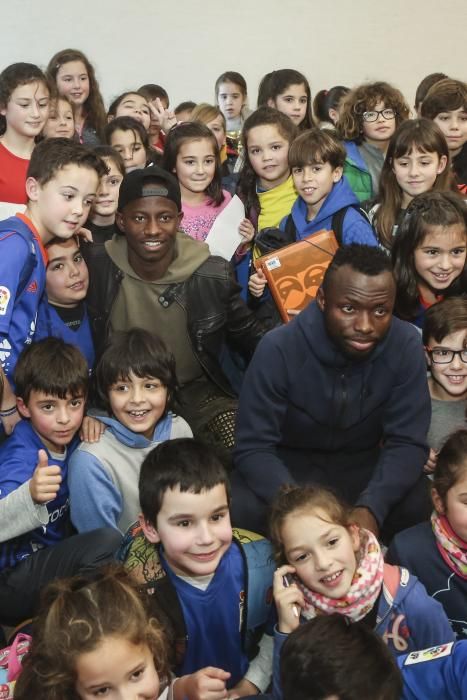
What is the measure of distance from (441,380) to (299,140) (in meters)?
1.38

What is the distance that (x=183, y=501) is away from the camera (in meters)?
2.18

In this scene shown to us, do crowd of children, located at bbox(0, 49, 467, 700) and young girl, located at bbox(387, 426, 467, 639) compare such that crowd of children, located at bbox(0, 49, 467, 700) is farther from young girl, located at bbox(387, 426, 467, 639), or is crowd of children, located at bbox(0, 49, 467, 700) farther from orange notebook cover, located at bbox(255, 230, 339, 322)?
orange notebook cover, located at bbox(255, 230, 339, 322)

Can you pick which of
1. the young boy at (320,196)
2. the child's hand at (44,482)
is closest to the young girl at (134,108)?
the young boy at (320,196)

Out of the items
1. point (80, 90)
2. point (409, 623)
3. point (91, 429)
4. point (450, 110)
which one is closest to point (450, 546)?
point (409, 623)

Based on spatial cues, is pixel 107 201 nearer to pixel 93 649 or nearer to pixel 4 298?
pixel 4 298

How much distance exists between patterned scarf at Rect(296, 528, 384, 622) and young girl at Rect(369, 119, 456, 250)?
183 centimetres

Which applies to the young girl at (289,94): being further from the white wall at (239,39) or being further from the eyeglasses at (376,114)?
the white wall at (239,39)

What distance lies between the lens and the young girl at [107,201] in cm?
377

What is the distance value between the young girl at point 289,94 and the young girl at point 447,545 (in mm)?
3097

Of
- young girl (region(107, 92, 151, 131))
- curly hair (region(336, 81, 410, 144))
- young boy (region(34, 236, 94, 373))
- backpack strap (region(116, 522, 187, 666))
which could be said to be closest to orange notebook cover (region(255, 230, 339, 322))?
young boy (region(34, 236, 94, 373))

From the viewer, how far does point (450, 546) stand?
233cm

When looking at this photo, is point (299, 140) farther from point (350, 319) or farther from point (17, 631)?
point (17, 631)

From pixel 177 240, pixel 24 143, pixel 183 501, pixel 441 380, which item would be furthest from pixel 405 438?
pixel 24 143

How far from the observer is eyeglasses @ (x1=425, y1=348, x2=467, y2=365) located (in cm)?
297
